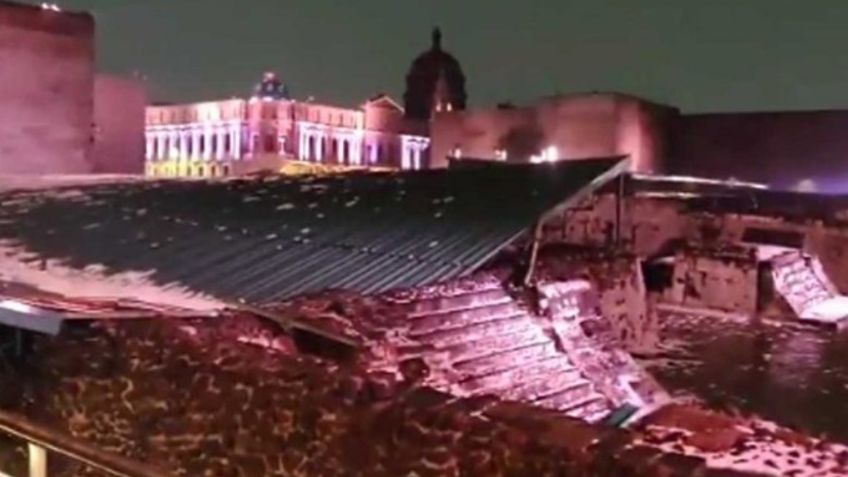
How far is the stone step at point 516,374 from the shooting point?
8500mm

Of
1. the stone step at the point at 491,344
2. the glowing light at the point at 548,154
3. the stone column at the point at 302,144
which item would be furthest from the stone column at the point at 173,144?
the stone step at the point at 491,344

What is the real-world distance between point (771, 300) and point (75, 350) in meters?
13.6

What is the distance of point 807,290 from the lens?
18.5 meters


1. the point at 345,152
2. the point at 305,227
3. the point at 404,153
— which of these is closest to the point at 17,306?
the point at 305,227

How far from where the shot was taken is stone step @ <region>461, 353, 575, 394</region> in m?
8.50

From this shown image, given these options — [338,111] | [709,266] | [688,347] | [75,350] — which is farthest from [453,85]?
[75,350]

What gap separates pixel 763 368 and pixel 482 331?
5.36 m

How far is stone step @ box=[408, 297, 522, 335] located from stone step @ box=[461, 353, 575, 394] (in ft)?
1.89

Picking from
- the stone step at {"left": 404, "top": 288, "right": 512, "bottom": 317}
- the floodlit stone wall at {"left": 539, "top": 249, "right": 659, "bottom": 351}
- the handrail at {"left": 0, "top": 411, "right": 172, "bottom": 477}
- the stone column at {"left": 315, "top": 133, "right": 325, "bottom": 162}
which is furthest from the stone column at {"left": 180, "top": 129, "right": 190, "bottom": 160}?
the handrail at {"left": 0, "top": 411, "right": 172, "bottom": 477}

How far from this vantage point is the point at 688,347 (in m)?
14.6

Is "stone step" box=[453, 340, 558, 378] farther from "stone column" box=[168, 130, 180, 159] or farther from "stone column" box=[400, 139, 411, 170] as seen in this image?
"stone column" box=[168, 130, 180, 159]

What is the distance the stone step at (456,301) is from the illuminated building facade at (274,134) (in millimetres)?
40033

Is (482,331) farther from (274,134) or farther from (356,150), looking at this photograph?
(356,150)

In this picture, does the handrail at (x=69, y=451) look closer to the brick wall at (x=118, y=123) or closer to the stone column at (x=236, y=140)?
the brick wall at (x=118, y=123)
